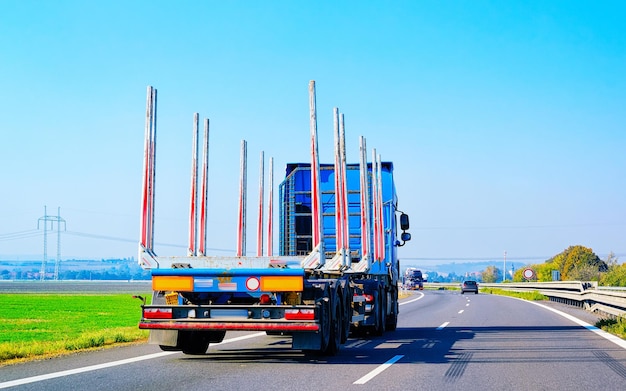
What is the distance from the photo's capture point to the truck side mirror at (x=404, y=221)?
64.8 ft

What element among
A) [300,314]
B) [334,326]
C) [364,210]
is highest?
[364,210]

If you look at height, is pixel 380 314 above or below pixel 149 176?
below

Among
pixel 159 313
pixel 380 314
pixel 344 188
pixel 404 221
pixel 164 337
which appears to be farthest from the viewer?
pixel 404 221

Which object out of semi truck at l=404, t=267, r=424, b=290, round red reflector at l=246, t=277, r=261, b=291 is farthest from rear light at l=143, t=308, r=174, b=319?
semi truck at l=404, t=267, r=424, b=290

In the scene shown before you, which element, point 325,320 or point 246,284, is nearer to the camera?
point 246,284

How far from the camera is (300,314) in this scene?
11.4 metres

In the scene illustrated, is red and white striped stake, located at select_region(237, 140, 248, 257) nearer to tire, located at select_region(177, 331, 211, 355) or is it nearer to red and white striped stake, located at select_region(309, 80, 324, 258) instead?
tire, located at select_region(177, 331, 211, 355)

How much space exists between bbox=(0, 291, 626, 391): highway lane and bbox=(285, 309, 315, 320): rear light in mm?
664

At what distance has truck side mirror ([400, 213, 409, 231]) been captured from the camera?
1975cm

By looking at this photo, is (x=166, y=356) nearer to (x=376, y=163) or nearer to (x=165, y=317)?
(x=165, y=317)

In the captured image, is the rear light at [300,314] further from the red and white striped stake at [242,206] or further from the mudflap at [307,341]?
the red and white striped stake at [242,206]

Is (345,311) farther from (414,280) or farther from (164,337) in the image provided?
(414,280)

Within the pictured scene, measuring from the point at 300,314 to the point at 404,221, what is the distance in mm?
8963

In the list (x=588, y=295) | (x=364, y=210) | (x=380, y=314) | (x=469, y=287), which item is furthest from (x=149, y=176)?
(x=469, y=287)
